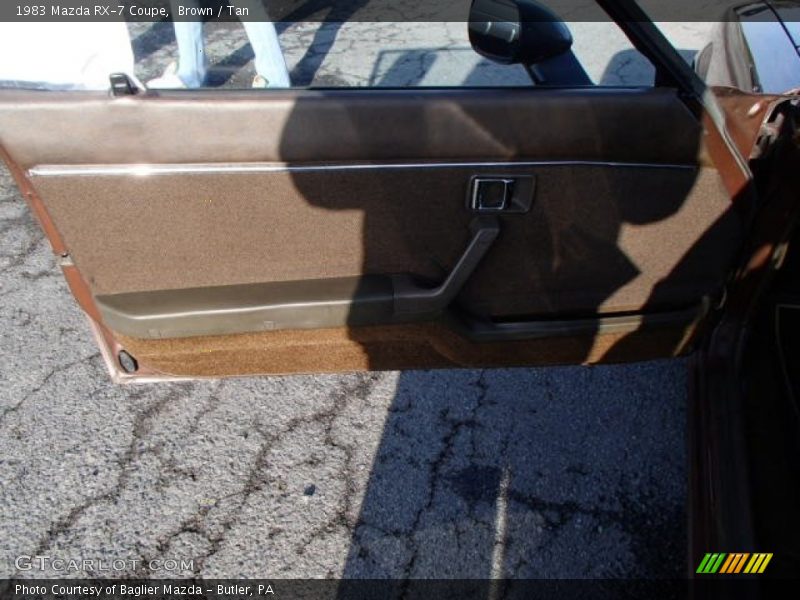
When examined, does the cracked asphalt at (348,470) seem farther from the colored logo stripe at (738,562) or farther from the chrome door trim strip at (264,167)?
the chrome door trim strip at (264,167)

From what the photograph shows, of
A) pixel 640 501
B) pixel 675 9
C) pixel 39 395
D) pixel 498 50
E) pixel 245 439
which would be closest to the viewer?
pixel 498 50

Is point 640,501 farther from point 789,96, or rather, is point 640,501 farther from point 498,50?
point 498,50

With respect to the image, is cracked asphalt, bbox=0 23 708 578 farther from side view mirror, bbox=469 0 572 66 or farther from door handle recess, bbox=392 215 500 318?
side view mirror, bbox=469 0 572 66

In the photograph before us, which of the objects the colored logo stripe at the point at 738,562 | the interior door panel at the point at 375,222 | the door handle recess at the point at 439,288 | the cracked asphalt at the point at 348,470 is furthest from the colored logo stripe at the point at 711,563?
the door handle recess at the point at 439,288

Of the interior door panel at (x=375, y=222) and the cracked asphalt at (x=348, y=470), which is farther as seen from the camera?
the cracked asphalt at (x=348, y=470)

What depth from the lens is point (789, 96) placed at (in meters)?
1.21

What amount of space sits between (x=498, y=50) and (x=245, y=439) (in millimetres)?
1261

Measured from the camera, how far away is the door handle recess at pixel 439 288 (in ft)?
4.14

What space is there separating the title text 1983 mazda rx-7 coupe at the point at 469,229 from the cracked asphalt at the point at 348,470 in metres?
0.38

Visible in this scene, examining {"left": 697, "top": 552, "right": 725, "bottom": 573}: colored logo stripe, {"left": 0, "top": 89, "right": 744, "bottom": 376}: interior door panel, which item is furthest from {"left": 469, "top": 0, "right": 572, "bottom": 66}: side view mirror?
{"left": 697, "top": 552, "right": 725, "bottom": 573}: colored logo stripe

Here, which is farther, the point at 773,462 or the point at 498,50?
the point at 498,50

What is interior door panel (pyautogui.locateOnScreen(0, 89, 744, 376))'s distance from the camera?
111cm

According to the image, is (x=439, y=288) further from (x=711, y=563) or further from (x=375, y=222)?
(x=711, y=563)

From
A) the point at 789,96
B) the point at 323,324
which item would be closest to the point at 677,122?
the point at 789,96
